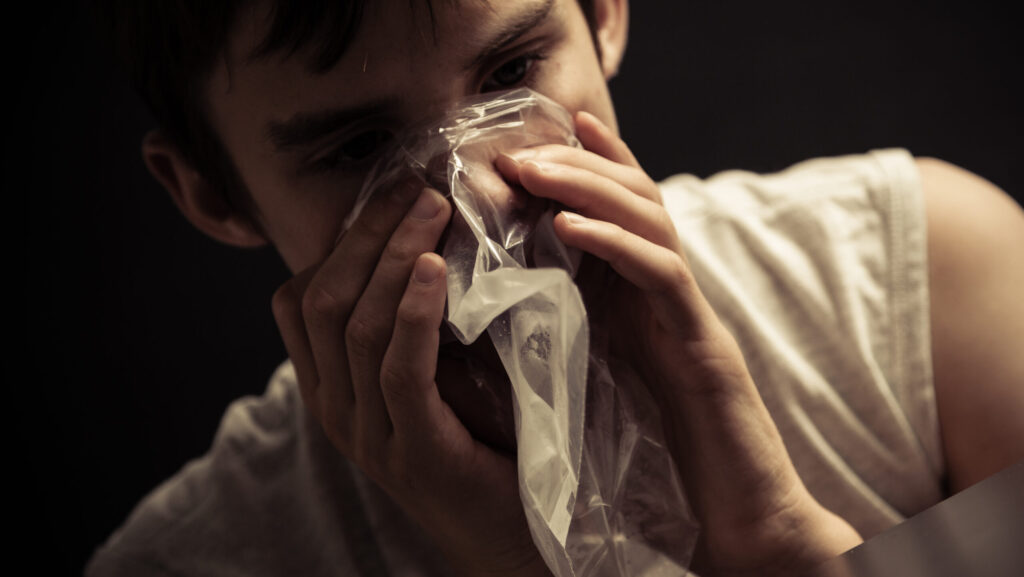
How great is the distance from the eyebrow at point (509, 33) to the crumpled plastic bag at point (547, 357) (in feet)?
0.10

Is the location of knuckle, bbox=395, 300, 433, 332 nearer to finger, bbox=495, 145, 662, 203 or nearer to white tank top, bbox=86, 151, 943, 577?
finger, bbox=495, 145, 662, 203

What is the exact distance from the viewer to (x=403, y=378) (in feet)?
2.13

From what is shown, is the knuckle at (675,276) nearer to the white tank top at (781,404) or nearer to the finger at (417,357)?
the finger at (417,357)

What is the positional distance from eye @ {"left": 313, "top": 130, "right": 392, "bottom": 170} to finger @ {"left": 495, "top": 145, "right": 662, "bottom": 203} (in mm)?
120

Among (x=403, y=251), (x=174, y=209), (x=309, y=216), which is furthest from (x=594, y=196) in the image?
(x=174, y=209)

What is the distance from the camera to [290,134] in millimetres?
699

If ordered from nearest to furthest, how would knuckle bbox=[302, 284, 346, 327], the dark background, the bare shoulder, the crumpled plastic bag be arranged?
the crumpled plastic bag → knuckle bbox=[302, 284, 346, 327] → the bare shoulder → the dark background

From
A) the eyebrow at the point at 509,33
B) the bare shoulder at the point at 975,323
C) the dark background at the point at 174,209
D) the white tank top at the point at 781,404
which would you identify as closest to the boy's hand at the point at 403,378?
the eyebrow at the point at 509,33

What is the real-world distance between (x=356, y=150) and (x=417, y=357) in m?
0.19

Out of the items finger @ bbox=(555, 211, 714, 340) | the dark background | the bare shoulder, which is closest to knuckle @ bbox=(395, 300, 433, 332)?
finger @ bbox=(555, 211, 714, 340)

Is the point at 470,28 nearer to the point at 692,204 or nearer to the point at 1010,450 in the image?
the point at 692,204

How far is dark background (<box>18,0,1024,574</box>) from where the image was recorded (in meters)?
1.22

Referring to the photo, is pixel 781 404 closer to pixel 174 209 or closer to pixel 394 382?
pixel 394 382

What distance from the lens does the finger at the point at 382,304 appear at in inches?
24.5
